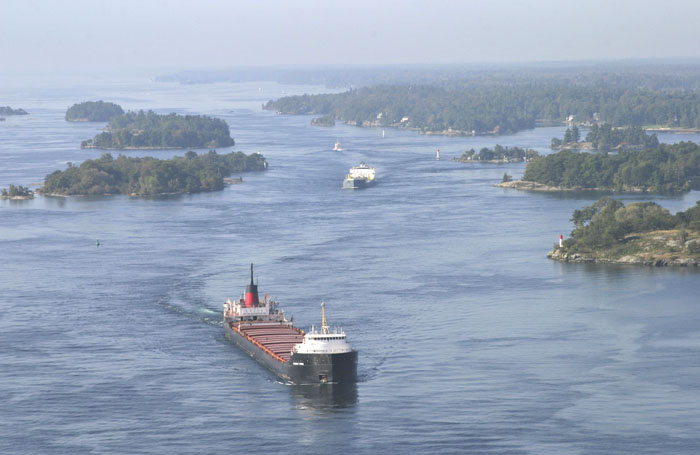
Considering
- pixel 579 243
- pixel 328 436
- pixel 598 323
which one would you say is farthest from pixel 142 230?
pixel 328 436

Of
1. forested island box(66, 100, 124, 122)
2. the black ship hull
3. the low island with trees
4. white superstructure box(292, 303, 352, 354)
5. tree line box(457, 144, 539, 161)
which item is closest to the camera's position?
the black ship hull

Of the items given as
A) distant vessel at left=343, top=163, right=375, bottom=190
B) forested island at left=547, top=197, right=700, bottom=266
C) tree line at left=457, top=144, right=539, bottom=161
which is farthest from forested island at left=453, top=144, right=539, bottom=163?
forested island at left=547, top=197, right=700, bottom=266

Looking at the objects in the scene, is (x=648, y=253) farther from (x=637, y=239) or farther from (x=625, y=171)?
(x=625, y=171)

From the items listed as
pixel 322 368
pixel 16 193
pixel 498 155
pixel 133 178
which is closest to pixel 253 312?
pixel 322 368

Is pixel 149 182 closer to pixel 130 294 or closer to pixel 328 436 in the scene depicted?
pixel 130 294

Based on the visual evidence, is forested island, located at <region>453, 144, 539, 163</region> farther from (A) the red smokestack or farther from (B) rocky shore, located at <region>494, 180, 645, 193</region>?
(A) the red smokestack

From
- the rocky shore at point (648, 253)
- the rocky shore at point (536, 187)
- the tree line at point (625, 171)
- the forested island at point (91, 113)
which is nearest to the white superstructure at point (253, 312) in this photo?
the rocky shore at point (648, 253)
